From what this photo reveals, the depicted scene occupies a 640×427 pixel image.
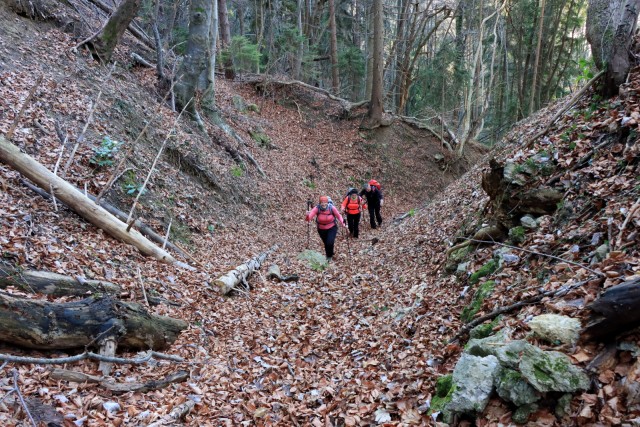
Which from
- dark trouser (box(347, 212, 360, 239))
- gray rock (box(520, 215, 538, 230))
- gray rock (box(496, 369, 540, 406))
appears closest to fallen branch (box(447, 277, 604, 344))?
gray rock (box(496, 369, 540, 406))

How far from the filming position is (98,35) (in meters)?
11.7

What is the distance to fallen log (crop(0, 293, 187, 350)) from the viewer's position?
4.04 meters

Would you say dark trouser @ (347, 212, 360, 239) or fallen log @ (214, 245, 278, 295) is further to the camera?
dark trouser @ (347, 212, 360, 239)

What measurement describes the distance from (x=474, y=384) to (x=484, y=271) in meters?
2.35

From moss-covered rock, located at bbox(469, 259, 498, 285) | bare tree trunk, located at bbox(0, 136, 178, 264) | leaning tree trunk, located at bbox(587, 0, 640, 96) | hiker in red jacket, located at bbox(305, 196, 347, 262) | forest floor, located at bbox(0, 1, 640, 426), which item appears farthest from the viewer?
hiker in red jacket, located at bbox(305, 196, 347, 262)

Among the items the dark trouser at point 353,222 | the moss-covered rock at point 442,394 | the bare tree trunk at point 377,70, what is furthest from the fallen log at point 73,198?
the bare tree trunk at point 377,70

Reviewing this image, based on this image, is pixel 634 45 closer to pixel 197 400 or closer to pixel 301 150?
pixel 197 400

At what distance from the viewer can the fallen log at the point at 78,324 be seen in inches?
159

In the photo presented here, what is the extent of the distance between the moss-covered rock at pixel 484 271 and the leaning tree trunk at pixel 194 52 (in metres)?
10.1

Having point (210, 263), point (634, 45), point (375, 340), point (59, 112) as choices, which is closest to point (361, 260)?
point (210, 263)

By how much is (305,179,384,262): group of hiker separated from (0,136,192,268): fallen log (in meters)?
4.57

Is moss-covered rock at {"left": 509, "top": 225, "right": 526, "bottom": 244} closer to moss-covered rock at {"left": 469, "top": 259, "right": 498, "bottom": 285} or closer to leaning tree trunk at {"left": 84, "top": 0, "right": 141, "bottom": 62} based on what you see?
moss-covered rock at {"left": 469, "top": 259, "right": 498, "bottom": 285}

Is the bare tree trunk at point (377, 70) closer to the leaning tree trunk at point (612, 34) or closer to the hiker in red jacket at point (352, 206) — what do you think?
the hiker in red jacket at point (352, 206)

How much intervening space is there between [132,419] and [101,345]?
103 cm
